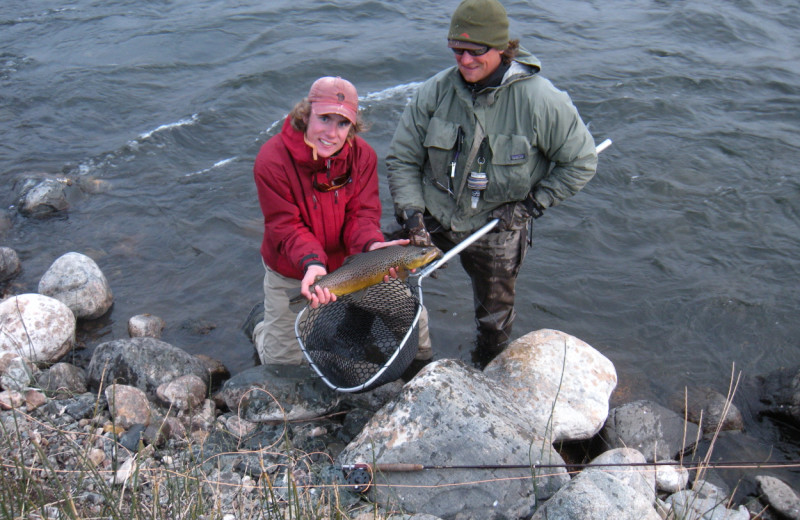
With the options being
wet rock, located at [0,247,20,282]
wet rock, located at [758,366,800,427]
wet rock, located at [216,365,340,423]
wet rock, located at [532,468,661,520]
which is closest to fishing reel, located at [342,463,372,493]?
wet rock, located at [532,468,661,520]

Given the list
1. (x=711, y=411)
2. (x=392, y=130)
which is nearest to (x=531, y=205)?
(x=711, y=411)

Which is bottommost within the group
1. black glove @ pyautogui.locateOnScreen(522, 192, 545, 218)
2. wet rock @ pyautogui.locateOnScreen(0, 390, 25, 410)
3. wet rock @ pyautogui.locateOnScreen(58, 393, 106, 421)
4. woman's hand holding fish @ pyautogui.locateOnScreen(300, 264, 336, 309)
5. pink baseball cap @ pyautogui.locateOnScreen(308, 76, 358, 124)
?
wet rock @ pyautogui.locateOnScreen(58, 393, 106, 421)

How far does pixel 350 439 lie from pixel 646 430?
8.44 ft

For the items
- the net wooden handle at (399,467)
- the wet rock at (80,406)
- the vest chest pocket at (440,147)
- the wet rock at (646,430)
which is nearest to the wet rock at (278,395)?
the wet rock at (80,406)

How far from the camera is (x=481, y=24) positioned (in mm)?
4512

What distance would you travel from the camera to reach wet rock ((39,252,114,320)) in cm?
712

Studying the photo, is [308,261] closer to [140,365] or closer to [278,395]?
[278,395]

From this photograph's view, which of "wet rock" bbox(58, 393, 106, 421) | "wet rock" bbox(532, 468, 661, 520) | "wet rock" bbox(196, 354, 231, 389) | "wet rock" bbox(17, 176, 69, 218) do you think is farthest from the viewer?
"wet rock" bbox(17, 176, 69, 218)

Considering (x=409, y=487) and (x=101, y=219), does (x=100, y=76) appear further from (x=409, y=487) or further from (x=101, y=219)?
(x=409, y=487)

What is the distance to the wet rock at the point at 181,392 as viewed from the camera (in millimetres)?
5438

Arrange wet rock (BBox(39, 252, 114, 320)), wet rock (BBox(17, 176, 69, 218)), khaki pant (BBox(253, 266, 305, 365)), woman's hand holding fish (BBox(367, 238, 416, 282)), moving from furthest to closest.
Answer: wet rock (BBox(17, 176, 69, 218)) < wet rock (BBox(39, 252, 114, 320)) < khaki pant (BBox(253, 266, 305, 365)) < woman's hand holding fish (BBox(367, 238, 416, 282))

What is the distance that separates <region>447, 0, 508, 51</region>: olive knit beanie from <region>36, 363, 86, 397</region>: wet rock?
4.31 m

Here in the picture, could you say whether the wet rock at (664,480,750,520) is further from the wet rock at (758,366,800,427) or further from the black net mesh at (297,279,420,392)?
the black net mesh at (297,279,420,392)

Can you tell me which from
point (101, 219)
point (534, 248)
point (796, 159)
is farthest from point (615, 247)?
point (101, 219)
